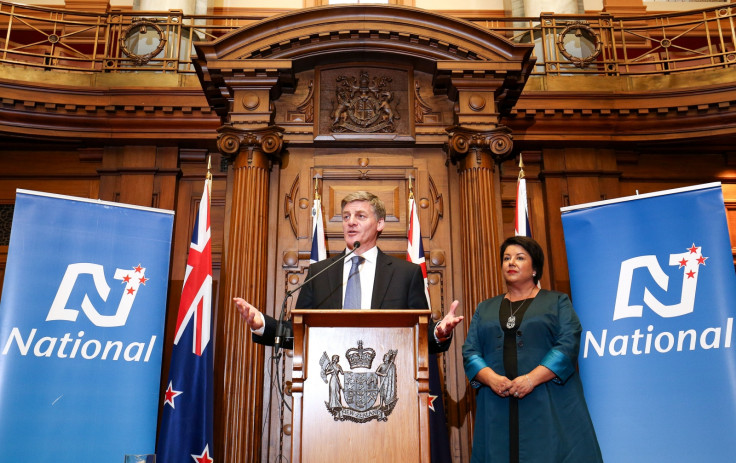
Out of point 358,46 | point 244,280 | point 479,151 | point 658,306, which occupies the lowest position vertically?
point 658,306

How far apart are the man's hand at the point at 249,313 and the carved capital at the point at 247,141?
211 centimetres

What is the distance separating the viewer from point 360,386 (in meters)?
2.47

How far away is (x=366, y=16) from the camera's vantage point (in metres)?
4.80

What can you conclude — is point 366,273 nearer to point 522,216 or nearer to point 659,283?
point 522,216

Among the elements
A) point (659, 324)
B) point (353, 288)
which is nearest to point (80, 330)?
point (353, 288)

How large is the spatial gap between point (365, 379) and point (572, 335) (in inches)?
37.9

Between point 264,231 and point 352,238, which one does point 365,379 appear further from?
point 264,231

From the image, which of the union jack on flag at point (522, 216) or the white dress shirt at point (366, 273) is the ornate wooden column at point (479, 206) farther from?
the white dress shirt at point (366, 273)

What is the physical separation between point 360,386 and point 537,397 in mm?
813

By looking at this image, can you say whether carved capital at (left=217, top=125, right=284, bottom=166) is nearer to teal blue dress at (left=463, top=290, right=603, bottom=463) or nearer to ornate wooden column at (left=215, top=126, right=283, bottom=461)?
ornate wooden column at (left=215, top=126, right=283, bottom=461)

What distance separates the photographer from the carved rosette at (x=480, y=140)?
15.3ft

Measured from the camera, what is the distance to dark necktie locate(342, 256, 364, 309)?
126 inches

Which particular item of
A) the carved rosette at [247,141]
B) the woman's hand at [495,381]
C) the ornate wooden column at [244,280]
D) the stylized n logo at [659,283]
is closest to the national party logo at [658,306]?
the stylized n logo at [659,283]

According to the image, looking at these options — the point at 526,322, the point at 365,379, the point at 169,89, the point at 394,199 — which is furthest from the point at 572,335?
the point at 169,89
